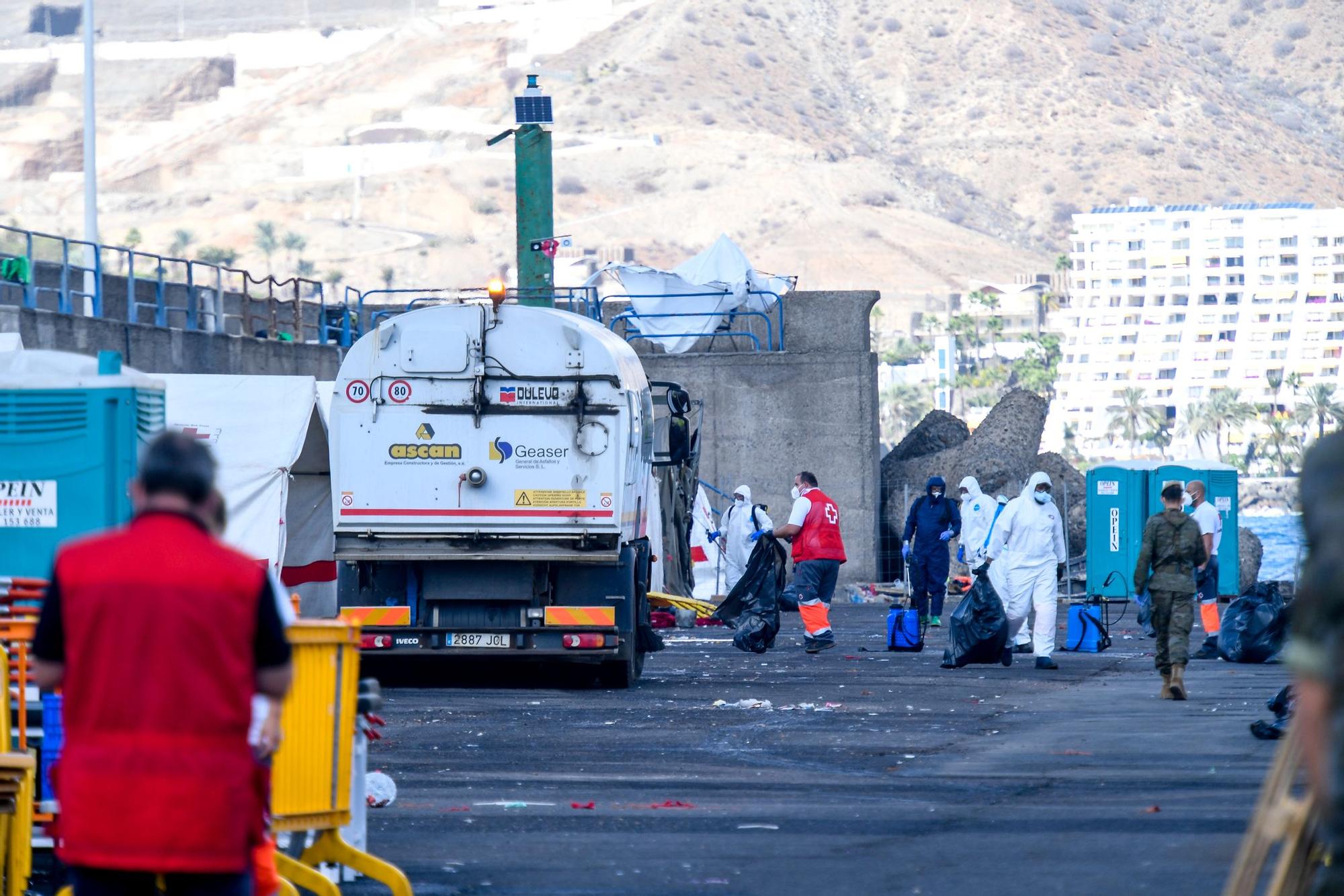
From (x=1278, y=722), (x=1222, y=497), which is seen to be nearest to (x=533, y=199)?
(x=1222, y=497)

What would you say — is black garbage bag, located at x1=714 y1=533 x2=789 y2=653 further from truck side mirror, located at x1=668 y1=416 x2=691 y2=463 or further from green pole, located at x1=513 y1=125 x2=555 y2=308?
green pole, located at x1=513 y1=125 x2=555 y2=308

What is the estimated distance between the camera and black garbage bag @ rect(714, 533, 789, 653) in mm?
19984

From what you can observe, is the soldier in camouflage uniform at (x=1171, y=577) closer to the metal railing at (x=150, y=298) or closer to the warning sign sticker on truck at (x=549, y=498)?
the warning sign sticker on truck at (x=549, y=498)

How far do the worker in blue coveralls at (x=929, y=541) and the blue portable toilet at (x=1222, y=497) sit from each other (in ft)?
25.9

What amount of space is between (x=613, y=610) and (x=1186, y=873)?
8.65 metres

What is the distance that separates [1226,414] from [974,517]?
15777 centimetres

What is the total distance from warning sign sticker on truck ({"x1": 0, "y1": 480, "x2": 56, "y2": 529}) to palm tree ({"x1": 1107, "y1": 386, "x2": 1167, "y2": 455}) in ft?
606

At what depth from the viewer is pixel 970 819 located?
9641 mm

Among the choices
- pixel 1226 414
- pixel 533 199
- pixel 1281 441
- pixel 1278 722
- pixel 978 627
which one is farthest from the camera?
pixel 1226 414

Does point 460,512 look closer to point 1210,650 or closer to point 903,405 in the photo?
point 1210,650

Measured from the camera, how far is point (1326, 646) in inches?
163

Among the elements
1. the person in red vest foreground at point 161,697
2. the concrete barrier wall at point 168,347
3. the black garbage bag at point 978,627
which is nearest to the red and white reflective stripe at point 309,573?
the concrete barrier wall at point 168,347

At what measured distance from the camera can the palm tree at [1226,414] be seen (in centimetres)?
17688

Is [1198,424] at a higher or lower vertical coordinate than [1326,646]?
higher
